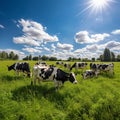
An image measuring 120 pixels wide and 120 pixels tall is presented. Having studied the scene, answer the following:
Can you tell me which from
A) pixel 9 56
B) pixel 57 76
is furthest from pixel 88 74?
pixel 9 56

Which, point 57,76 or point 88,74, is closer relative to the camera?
point 57,76

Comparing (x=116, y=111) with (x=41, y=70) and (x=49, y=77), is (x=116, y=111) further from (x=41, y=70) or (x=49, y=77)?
Answer: (x=41, y=70)

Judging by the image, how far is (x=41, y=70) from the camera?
36.0 feet

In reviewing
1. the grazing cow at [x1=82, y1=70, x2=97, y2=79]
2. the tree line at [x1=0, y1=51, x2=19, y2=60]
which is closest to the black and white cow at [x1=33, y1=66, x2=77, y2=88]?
the grazing cow at [x1=82, y1=70, x2=97, y2=79]

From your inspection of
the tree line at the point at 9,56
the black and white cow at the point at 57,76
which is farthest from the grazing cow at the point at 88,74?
the tree line at the point at 9,56

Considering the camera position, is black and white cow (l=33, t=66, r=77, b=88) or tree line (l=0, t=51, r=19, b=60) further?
→ tree line (l=0, t=51, r=19, b=60)

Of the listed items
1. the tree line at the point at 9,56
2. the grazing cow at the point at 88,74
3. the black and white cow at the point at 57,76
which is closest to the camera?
Result: the black and white cow at the point at 57,76

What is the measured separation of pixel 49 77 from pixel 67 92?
2.00 meters

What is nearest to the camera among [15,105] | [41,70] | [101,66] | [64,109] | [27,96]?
[15,105]

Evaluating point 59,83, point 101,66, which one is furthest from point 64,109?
point 101,66

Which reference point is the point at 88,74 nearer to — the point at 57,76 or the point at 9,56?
the point at 57,76

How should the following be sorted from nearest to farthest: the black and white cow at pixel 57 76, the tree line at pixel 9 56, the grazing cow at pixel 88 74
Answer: the black and white cow at pixel 57 76
the grazing cow at pixel 88 74
the tree line at pixel 9 56

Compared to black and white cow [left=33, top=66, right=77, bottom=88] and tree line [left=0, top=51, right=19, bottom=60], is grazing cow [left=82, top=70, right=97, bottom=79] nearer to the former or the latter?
black and white cow [left=33, top=66, right=77, bottom=88]

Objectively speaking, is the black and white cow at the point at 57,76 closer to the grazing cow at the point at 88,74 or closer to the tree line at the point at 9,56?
the grazing cow at the point at 88,74
